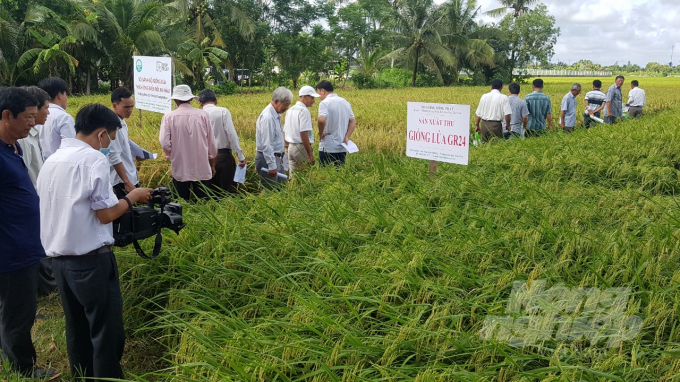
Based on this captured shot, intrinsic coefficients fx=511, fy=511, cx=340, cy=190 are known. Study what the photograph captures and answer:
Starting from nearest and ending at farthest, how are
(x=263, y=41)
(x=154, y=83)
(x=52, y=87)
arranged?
(x=52, y=87) < (x=154, y=83) < (x=263, y=41)

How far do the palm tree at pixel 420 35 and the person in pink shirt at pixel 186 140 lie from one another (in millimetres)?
28980

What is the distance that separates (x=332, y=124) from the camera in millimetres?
5750

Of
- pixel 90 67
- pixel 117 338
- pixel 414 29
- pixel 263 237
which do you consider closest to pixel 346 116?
pixel 263 237

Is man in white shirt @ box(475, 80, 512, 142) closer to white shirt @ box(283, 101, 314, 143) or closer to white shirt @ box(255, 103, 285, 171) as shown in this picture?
white shirt @ box(283, 101, 314, 143)

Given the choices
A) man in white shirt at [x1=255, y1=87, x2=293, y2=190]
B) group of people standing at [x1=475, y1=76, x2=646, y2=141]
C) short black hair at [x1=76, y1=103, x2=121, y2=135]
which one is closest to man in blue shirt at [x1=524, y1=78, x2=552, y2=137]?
group of people standing at [x1=475, y1=76, x2=646, y2=141]

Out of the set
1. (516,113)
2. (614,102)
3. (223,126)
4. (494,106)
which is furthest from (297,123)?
(614,102)

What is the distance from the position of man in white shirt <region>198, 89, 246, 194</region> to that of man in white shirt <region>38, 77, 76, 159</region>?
1.31 m

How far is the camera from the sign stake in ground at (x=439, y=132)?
472cm

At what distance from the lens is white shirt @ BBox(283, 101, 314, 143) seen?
535 cm

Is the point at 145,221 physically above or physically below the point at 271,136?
below

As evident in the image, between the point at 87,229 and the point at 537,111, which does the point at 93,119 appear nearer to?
the point at 87,229

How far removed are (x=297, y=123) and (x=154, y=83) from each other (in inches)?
108

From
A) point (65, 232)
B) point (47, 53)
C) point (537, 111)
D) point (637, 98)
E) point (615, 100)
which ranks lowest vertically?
point (65, 232)

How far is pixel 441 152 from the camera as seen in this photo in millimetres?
4891
